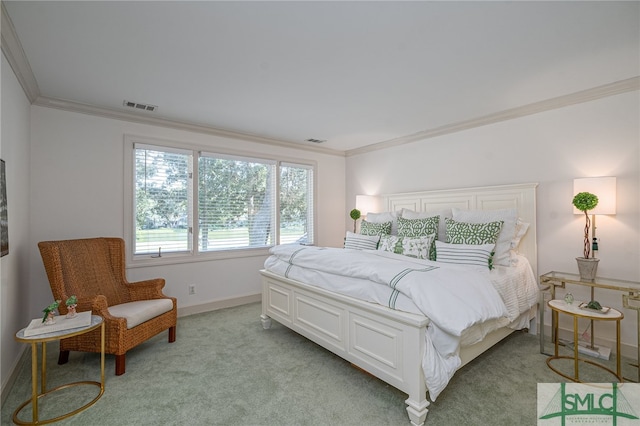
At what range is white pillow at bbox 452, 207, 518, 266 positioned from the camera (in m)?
3.02

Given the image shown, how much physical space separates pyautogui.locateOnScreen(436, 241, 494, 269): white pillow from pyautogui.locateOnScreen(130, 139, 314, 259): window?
250cm

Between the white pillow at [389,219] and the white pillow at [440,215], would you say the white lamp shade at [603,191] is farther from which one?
the white pillow at [389,219]

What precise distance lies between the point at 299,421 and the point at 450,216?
2792mm

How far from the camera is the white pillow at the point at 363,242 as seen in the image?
3.80 m

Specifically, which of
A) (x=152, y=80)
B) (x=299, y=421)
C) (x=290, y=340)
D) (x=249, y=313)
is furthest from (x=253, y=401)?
(x=152, y=80)

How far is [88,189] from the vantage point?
3297 millimetres

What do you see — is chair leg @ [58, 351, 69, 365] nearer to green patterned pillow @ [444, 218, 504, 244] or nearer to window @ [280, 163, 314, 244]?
window @ [280, 163, 314, 244]

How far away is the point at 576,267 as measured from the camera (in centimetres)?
302

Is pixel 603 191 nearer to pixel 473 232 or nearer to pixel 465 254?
pixel 473 232

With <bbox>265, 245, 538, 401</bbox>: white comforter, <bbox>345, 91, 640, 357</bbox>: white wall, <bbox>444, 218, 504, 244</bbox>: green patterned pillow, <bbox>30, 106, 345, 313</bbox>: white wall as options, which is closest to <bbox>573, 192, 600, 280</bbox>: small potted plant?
<bbox>345, 91, 640, 357</bbox>: white wall

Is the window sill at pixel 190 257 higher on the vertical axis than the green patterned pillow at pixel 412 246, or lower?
lower

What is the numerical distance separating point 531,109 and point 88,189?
4.78 metres

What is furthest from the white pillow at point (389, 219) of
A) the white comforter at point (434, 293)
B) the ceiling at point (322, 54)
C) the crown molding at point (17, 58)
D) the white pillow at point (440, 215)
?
the crown molding at point (17, 58)

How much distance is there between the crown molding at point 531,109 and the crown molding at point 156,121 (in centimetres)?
163
